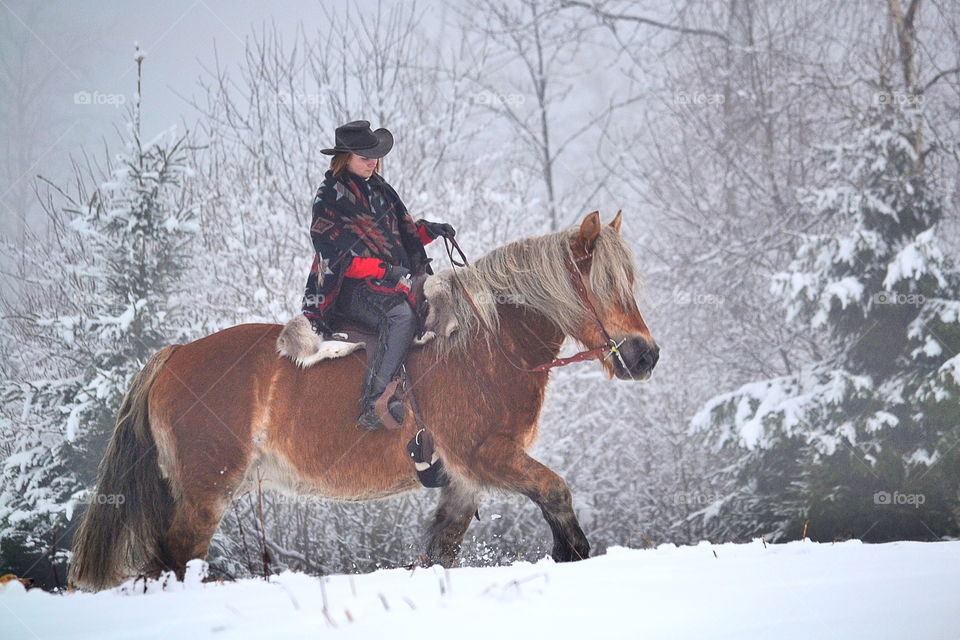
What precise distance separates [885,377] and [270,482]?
8.11 meters

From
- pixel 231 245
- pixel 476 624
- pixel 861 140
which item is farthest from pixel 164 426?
pixel 861 140

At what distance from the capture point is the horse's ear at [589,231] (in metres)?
4.63

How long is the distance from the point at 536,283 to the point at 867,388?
22.5 feet

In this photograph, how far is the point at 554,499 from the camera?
4297 millimetres

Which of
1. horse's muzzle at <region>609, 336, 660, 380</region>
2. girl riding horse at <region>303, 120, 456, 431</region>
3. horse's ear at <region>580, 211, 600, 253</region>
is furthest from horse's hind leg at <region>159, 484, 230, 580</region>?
horse's ear at <region>580, 211, 600, 253</region>

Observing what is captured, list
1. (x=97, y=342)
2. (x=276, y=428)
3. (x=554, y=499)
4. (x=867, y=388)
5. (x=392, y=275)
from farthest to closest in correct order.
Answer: (x=867, y=388), (x=97, y=342), (x=276, y=428), (x=392, y=275), (x=554, y=499)

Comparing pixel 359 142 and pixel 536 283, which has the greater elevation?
pixel 359 142

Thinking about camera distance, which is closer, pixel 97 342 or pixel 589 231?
pixel 589 231

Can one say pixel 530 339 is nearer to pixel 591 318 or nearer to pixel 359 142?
pixel 591 318

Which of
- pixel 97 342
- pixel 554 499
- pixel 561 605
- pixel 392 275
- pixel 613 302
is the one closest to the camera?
pixel 561 605

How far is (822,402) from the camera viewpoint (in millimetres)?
10141

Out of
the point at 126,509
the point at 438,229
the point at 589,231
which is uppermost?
the point at 438,229

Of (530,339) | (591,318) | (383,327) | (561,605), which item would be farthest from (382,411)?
(561,605)

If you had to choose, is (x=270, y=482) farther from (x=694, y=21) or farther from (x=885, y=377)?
(x=694, y=21)
